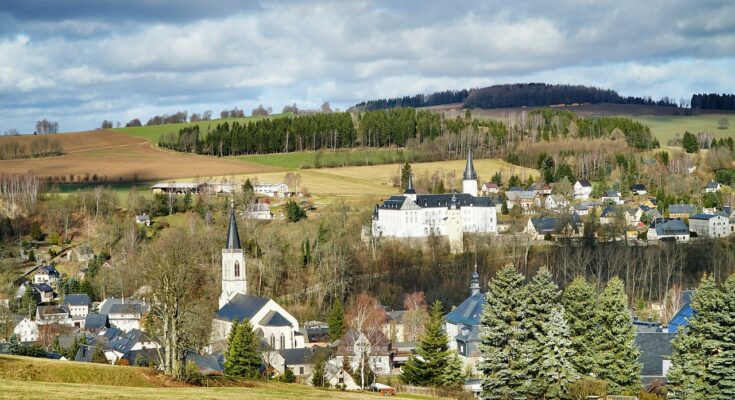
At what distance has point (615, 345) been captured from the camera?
4234 centimetres

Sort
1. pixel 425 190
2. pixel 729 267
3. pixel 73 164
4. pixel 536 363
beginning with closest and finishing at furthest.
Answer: pixel 536 363 → pixel 729 267 → pixel 425 190 → pixel 73 164

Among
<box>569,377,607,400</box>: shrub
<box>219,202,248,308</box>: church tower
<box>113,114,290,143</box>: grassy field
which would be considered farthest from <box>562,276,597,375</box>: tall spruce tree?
<box>113,114,290,143</box>: grassy field

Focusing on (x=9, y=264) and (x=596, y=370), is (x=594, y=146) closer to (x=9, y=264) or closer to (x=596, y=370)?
(x=9, y=264)

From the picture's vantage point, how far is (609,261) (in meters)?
87.1

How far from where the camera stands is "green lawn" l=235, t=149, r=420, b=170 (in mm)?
147625

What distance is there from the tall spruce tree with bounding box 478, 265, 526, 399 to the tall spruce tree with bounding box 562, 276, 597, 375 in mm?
2993

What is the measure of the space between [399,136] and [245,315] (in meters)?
89.8

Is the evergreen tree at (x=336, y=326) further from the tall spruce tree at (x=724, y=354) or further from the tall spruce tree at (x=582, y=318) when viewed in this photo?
the tall spruce tree at (x=724, y=354)

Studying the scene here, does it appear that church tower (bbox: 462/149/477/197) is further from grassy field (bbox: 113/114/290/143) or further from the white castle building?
grassy field (bbox: 113/114/290/143)

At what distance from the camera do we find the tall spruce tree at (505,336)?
40344mm

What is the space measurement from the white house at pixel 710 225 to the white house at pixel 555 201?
51.1 feet

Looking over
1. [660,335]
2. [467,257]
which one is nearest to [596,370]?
[660,335]

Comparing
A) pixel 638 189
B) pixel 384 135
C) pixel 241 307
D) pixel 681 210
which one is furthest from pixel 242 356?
pixel 384 135

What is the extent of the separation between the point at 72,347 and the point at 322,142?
296 ft
